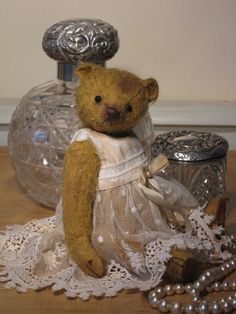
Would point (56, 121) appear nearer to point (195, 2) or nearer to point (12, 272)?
point (12, 272)

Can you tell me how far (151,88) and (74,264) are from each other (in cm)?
18

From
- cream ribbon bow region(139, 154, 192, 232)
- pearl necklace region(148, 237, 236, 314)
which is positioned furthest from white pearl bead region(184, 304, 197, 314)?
cream ribbon bow region(139, 154, 192, 232)

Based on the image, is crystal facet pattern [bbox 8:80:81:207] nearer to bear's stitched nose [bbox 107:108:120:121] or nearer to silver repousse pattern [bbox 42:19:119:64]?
silver repousse pattern [bbox 42:19:119:64]

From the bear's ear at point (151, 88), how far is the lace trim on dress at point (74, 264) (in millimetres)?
134

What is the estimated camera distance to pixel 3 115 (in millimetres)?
908

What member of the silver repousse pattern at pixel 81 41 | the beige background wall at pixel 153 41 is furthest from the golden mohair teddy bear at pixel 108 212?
the beige background wall at pixel 153 41

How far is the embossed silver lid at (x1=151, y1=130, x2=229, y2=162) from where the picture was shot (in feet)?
1.92

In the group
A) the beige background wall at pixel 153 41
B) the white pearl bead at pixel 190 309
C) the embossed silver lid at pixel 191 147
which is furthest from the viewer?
the beige background wall at pixel 153 41

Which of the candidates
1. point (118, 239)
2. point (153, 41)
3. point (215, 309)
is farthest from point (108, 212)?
point (153, 41)

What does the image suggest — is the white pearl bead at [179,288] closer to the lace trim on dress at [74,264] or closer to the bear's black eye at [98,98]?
the lace trim on dress at [74,264]

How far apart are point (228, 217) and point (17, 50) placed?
0.48 m

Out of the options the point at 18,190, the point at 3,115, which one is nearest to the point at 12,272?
the point at 18,190

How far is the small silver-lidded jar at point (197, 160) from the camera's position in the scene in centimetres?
59

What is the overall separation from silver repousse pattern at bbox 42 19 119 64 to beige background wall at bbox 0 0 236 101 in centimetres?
29
